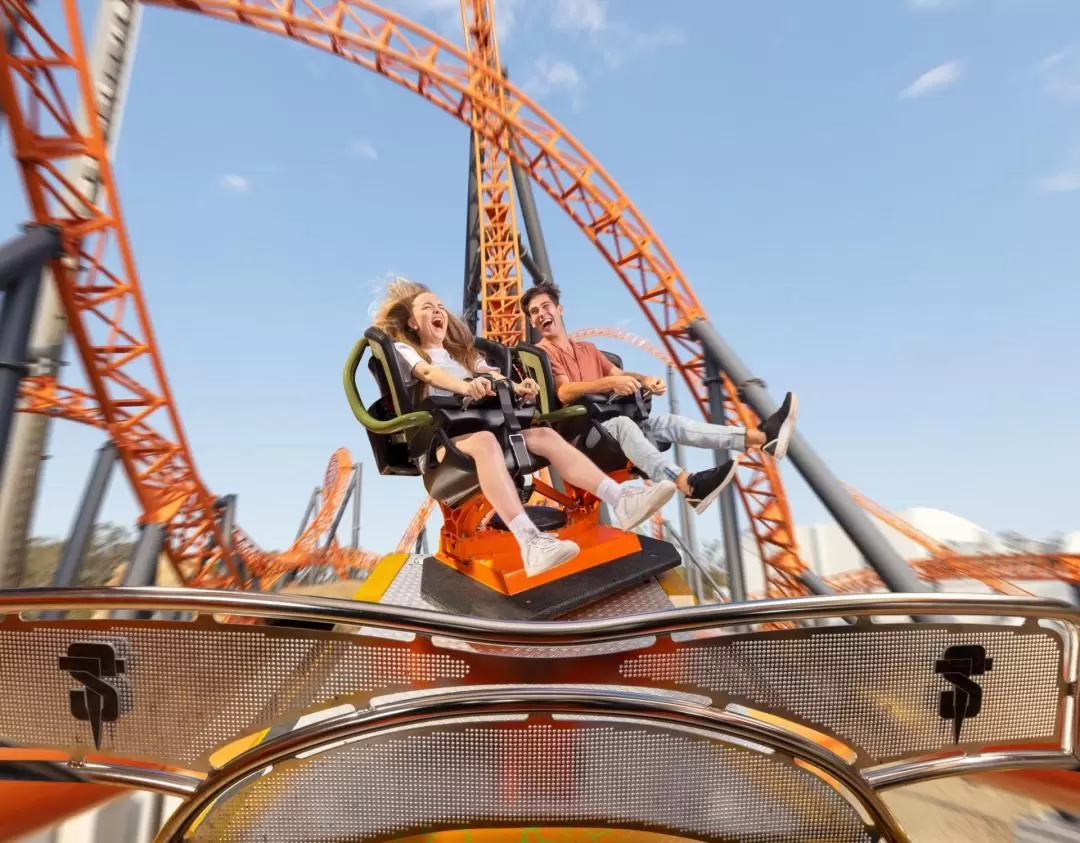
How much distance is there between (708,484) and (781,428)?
35 cm

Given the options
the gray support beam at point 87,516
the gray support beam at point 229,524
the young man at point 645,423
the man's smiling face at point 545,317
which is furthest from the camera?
the gray support beam at point 229,524

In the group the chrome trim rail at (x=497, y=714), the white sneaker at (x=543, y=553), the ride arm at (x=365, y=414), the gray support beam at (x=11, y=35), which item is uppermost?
the gray support beam at (x=11, y=35)

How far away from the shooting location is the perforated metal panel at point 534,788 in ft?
1.48

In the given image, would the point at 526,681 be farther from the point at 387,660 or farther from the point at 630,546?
the point at 630,546

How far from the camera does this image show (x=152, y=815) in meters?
0.76

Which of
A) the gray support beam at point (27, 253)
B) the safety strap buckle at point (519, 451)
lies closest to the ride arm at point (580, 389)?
the safety strap buckle at point (519, 451)

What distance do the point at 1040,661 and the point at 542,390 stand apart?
95 centimetres

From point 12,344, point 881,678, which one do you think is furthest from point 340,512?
point 881,678

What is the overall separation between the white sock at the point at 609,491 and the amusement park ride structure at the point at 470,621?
15.2 inches

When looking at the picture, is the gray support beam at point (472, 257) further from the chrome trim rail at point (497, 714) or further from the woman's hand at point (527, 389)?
the chrome trim rail at point (497, 714)

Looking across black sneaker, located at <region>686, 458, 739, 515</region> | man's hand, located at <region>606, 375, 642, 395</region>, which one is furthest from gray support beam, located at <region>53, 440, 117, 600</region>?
black sneaker, located at <region>686, 458, 739, 515</region>

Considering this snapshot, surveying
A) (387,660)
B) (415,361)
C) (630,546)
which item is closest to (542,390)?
(415,361)

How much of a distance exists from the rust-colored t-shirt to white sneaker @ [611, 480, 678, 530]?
0.35 meters

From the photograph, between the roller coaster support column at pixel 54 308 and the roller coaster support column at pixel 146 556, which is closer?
the roller coaster support column at pixel 54 308
